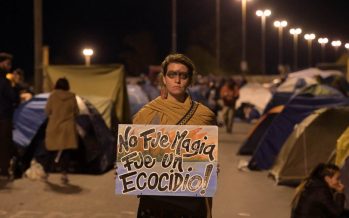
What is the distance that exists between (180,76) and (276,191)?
7442 mm

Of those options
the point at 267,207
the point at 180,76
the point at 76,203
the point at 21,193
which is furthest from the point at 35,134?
the point at 180,76

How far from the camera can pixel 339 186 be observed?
7.77 meters

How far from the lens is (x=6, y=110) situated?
12227mm

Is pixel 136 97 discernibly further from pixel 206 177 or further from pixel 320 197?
pixel 206 177

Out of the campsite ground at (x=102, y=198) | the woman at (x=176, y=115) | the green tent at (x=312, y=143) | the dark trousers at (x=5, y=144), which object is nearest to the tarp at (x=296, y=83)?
the campsite ground at (x=102, y=198)

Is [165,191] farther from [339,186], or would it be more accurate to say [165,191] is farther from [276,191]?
[276,191]

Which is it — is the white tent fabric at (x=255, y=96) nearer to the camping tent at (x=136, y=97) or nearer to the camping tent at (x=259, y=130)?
the camping tent at (x=136, y=97)

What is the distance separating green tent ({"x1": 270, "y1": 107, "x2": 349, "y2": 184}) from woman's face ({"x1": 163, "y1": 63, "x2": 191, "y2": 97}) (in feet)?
26.0

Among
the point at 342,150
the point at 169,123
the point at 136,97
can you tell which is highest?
the point at 169,123

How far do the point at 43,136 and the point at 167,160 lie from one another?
30.5 ft

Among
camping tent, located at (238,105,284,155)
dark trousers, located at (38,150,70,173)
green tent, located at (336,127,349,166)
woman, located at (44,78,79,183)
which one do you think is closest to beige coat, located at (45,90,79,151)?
woman, located at (44,78,79,183)

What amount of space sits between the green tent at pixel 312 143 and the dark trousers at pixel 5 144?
4.14m

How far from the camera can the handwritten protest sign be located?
15.9 feet

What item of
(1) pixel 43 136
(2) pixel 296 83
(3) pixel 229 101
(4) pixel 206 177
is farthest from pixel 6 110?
(2) pixel 296 83
